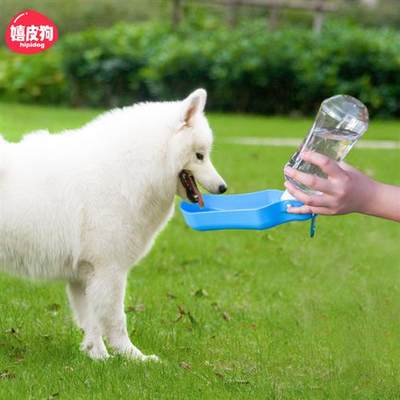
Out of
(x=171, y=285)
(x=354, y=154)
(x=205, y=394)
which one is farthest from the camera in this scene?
(x=354, y=154)

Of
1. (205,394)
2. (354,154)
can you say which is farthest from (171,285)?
(354,154)

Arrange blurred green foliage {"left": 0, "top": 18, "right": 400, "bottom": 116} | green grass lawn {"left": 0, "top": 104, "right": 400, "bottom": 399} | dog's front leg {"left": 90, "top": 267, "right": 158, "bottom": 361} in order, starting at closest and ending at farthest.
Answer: green grass lawn {"left": 0, "top": 104, "right": 400, "bottom": 399} → dog's front leg {"left": 90, "top": 267, "right": 158, "bottom": 361} → blurred green foliage {"left": 0, "top": 18, "right": 400, "bottom": 116}

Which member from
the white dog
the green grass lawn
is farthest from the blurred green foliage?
the white dog

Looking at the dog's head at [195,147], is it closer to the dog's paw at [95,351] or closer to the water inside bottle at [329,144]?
the water inside bottle at [329,144]

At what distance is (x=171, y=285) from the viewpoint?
21.3ft

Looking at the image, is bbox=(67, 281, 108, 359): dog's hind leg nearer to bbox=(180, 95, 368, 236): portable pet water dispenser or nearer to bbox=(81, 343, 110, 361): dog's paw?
bbox=(81, 343, 110, 361): dog's paw

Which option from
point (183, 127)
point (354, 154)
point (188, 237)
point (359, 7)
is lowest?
point (359, 7)

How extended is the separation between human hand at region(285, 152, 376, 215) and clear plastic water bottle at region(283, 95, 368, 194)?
0.84m

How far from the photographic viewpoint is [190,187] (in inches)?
188

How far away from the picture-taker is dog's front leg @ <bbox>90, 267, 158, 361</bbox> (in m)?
4.70

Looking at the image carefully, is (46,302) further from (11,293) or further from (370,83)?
(370,83)

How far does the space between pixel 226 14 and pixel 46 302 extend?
18.0 meters

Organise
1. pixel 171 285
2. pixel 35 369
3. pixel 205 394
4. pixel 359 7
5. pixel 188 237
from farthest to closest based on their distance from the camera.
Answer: pixel 359 7, pixel 188 237, pixel 171 285, pixel 35 369, pixel 205 394

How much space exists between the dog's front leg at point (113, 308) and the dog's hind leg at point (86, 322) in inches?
1.9
